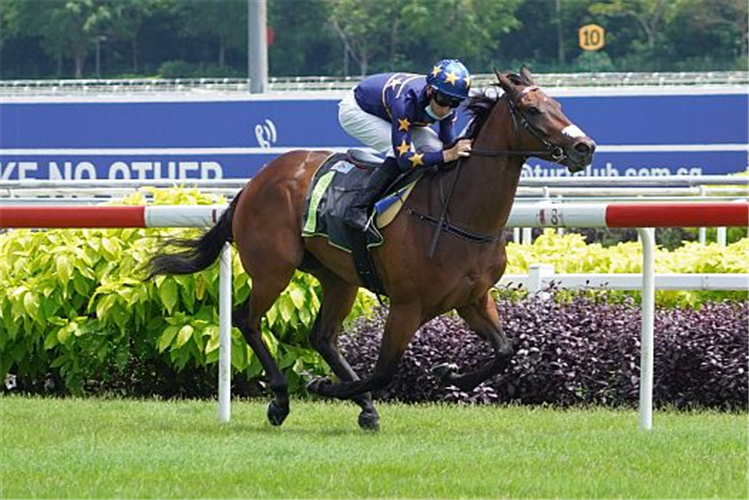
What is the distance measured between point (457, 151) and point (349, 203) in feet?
1.71

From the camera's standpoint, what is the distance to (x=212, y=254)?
24.9ft

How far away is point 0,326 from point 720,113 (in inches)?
637

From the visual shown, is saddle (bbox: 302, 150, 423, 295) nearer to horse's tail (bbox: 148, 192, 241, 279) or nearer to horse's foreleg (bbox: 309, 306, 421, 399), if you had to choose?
horse's foreleg (bbox: 309, 306, 421, 399)

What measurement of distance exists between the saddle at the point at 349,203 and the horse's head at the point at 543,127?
515 mm

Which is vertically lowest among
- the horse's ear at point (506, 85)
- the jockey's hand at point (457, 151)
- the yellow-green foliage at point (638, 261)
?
the yellow-green foliage at point (638, 261)

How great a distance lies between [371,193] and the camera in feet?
22.8

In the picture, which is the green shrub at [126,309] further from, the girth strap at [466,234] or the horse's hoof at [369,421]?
the girth strap at [466,234]

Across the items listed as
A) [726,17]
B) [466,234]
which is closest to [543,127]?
[466,234]

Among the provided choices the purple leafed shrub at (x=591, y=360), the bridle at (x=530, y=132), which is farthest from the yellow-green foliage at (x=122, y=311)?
the bridle at (x=530, y=132)

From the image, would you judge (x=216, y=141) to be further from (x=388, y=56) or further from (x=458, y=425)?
(x=388, y=56)

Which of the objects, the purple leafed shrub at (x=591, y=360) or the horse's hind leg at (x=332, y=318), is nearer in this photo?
the horse's hind leg at (x=332, y=318)

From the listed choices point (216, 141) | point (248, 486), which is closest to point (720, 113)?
point (216, 141)

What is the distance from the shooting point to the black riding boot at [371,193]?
22.7 feet

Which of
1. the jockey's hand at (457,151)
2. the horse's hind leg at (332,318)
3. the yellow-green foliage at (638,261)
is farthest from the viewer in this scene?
the yellow-green foliage at (638,261)
